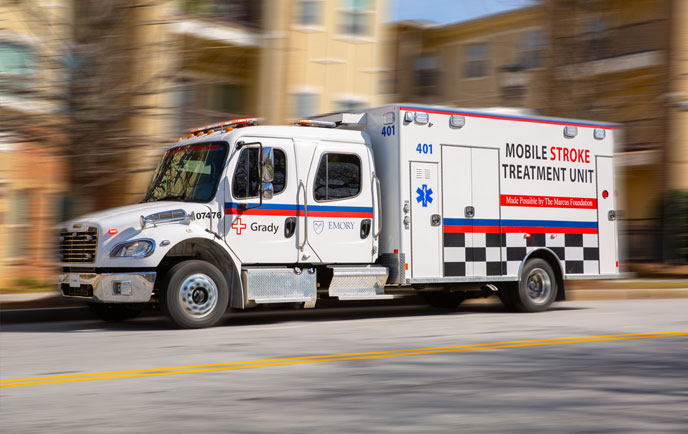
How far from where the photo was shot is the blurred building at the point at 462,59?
3419 centimetres

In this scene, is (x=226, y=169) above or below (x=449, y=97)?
below

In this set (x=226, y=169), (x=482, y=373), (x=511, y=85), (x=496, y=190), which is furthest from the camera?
(x=511, y=85)

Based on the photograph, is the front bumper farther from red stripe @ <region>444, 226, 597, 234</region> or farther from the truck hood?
red stripe @ <region>444, 226, 597, 234</region>

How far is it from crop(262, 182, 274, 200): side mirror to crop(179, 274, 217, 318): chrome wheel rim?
126 centimetres

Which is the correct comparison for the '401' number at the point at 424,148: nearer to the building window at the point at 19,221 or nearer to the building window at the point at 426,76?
the building window at the point at 19,221

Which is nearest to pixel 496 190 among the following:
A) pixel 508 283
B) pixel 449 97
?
pixel 508 283

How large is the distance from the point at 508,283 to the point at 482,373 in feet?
21.1

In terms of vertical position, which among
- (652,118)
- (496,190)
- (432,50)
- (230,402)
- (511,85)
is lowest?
(230,402)

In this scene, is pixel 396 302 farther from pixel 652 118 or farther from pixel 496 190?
pixel 652 118

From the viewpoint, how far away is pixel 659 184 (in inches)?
1032

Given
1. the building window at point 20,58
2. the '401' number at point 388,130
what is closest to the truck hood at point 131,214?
the '401' number at point 388,130

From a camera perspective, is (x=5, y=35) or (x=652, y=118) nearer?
(x=5, y=35)

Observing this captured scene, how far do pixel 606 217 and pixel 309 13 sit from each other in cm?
1315

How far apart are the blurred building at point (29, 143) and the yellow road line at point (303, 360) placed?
6700 mm
